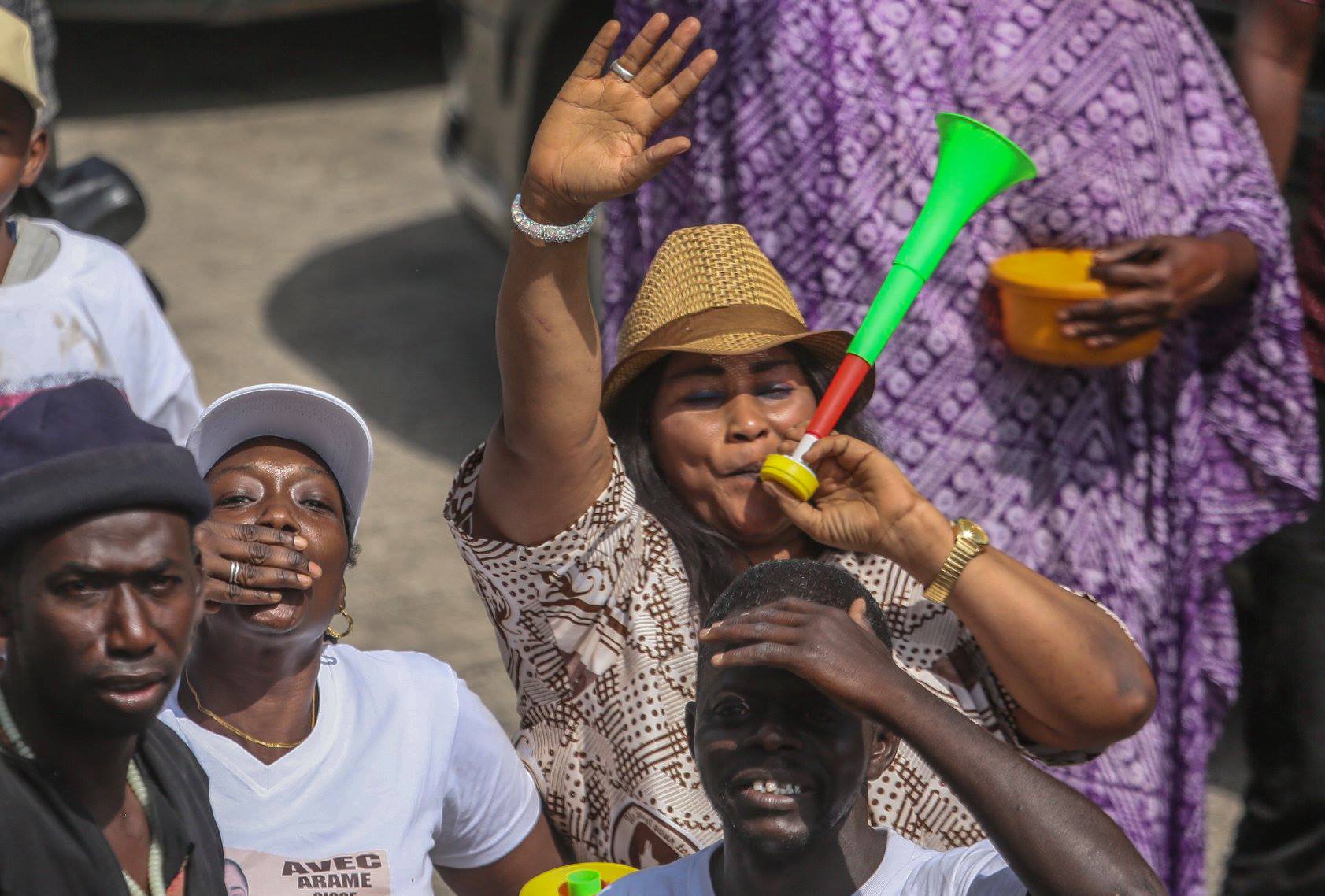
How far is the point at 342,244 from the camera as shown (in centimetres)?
685

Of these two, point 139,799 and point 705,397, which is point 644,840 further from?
point 139,799

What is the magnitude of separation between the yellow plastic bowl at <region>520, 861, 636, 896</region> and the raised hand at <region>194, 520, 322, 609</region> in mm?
475

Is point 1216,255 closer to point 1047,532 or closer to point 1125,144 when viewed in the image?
point 1125,144

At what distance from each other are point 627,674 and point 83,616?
1.03m

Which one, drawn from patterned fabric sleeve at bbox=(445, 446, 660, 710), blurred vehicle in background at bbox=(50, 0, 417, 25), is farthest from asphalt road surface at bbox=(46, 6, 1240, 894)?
patterned fabric sleeve at bbox=(445, 446, 660, 710)

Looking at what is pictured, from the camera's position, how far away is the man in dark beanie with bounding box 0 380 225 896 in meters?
1.46

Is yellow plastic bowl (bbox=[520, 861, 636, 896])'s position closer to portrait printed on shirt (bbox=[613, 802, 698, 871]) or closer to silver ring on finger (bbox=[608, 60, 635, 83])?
portrait printed on shirt (bbox=[613, 802, 698, 871])

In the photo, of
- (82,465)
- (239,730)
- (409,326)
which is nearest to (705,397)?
(239,730)

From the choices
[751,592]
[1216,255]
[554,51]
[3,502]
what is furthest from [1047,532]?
[554,51]

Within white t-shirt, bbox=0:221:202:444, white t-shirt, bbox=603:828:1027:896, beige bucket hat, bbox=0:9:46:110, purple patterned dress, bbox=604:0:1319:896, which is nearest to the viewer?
white t-shirt, bbox=603:828:1027:896

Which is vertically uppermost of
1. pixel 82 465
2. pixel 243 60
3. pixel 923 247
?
pixel 82 465

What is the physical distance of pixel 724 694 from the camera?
1872mm

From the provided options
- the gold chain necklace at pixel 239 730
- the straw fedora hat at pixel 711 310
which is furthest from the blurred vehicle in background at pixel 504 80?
the gold chain necklace at pixel 239 730

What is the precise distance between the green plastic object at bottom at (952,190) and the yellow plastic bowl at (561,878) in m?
0.89
